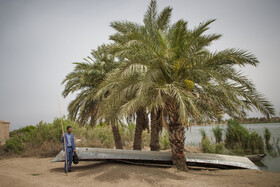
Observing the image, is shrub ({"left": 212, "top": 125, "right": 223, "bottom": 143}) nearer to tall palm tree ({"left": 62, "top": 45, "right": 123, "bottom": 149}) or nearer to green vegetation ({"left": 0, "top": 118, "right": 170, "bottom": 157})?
green vegetation ({"left": 0, "top": 118, "right": 170, "bottom": 157})

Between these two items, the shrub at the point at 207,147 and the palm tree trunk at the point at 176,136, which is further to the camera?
the shrub at the point at 207,147

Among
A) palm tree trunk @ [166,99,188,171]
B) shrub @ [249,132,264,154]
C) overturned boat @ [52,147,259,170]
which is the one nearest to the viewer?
palm tree trunk @ [166,99,188,171]

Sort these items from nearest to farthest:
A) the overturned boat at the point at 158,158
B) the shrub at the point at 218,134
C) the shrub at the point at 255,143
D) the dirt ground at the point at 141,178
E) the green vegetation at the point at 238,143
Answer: the dirt ground at the point at 141,178 → the overturned boat at the point at 158,158 → the green vegetation at the point at 238,143 → the shrub at the point at 255,143 → the shrub at the point at 218,134

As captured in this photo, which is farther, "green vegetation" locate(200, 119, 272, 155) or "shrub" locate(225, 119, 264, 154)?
"shrub" locate(225, 119, 264, 154)

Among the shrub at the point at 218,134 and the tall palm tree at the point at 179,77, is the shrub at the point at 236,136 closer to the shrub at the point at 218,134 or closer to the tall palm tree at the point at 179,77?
the shrub at the point at 218,134

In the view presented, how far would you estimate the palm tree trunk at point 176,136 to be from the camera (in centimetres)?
827

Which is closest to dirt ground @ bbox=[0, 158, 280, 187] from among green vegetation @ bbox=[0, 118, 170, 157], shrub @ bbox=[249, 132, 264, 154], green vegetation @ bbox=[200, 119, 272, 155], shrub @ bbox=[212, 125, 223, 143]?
green vegetation @ bbox=[0, 118, 170, 157]

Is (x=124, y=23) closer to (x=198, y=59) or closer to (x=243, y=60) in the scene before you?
(x=198, y=59)

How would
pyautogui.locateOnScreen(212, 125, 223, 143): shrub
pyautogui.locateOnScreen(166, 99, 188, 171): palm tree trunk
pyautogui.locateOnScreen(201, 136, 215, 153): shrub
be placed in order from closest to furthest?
pyautogui.locateOnScreen(166, 99, 188, 171): palm tree trunk < pyautogui.locateOnScreen(201, 136, 215, 153): shrub < pyautogui.locateOnScreen(212, 125, 223, 143): shrub

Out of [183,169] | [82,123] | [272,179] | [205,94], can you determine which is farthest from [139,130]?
[272,179]

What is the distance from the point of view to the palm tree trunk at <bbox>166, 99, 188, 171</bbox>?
27.1 feet

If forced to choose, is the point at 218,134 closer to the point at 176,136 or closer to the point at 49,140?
the point at 176,136

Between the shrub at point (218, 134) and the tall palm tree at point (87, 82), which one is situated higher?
the tall palm tree at point (87, 82)

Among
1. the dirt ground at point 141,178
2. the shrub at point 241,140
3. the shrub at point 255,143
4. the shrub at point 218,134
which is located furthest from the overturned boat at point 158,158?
the shrub at point 218,134
